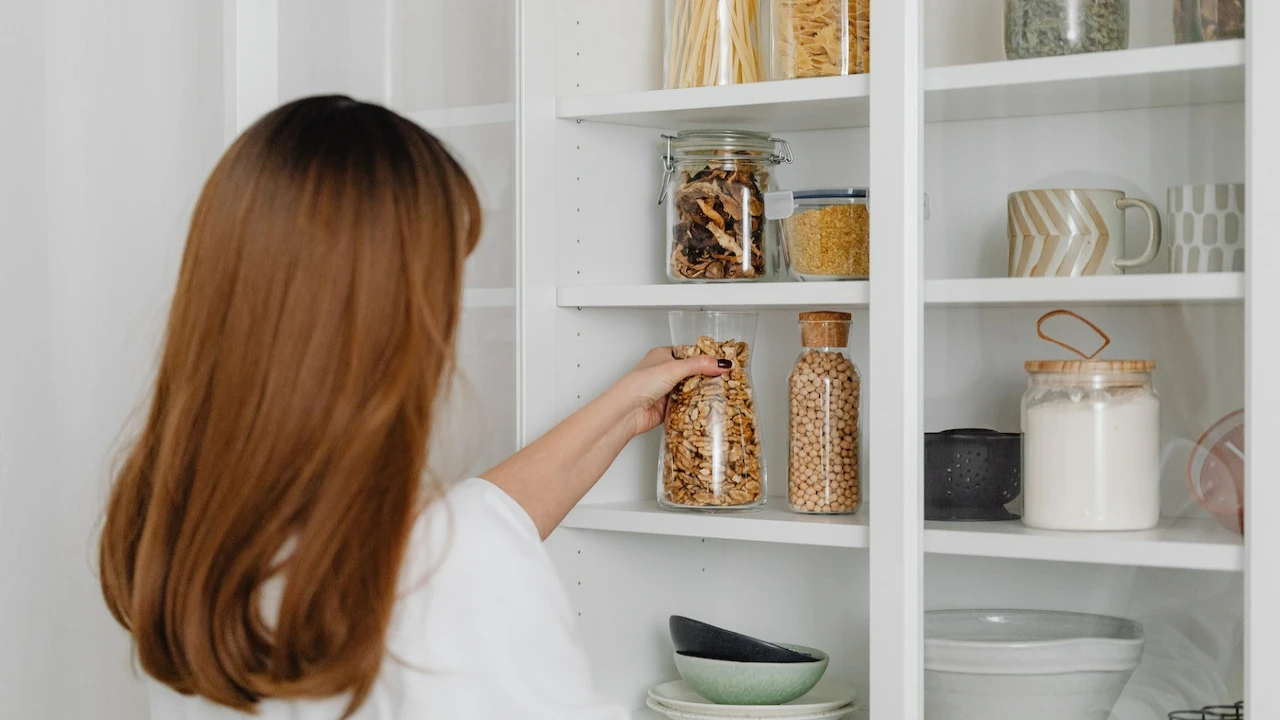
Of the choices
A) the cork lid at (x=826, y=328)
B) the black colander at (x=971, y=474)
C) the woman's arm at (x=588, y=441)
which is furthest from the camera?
the cork lid at (x=826, y=328)

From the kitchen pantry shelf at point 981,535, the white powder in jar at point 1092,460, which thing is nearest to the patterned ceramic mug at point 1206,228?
the white powder in jar at point 1092,460

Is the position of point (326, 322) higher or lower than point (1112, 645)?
higher

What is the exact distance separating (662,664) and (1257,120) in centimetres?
95

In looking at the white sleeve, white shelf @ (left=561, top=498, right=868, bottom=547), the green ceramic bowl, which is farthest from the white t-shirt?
the green ceramic bowl

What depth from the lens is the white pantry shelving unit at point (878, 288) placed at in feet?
3.58

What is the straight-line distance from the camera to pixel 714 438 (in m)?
1.44

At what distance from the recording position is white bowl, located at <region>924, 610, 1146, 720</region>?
1.16 metres

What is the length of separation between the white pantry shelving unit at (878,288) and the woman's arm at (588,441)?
0.28 feet

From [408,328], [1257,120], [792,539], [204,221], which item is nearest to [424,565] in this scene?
[408,328]

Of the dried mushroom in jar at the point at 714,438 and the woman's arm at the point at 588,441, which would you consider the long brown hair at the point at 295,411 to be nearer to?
the woman's arm at the point at 588,441

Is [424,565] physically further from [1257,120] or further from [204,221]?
[1257,120]

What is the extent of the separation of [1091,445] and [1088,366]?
0.07 m

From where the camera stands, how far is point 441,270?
33.8 inches

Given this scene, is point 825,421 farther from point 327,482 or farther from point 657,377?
point 327,482
